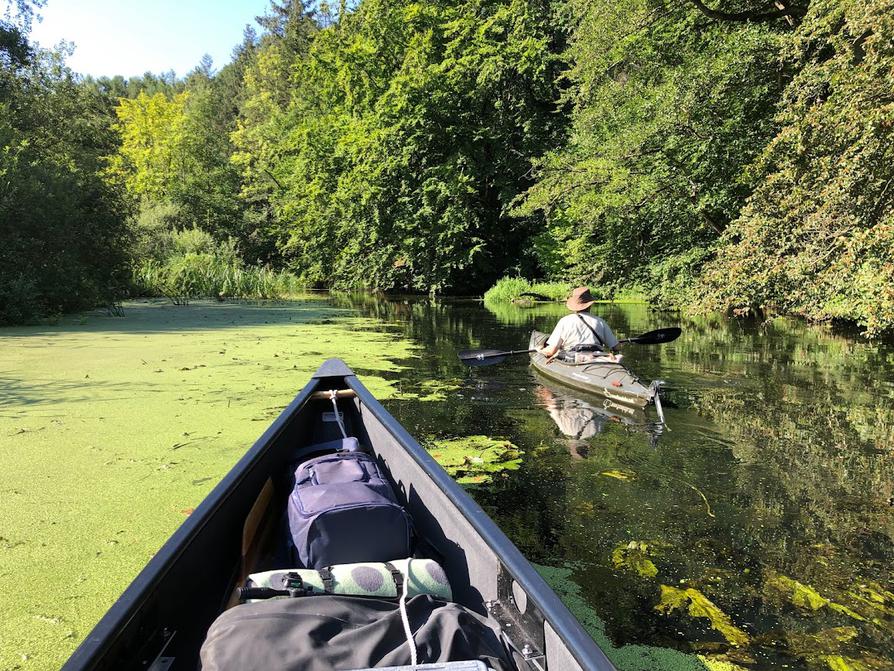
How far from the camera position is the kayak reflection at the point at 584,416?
449cm

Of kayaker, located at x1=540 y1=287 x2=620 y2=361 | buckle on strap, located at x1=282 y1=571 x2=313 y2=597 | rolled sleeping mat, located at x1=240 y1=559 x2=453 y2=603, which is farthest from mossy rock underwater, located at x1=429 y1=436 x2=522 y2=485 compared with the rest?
kayaker, located at x1=540 y1=287 x2=620 y2=361

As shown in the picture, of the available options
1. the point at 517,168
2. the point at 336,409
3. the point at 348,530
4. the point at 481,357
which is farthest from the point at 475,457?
the point at 517,168

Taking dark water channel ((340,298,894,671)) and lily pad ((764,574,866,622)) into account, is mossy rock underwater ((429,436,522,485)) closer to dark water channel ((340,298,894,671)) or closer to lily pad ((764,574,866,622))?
dark water channel ((340,298,894,671))

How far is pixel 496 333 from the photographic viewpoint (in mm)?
10250

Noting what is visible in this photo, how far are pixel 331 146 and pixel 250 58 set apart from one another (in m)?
25.5

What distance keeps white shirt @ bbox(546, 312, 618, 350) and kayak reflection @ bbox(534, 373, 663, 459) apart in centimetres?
51

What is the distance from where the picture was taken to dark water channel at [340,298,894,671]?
213cm

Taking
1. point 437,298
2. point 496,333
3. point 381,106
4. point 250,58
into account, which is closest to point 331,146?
point 381,106

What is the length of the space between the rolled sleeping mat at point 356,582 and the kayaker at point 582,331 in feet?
14.9

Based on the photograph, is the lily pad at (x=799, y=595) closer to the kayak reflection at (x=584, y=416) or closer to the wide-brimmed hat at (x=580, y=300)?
the kayak reflection at (x=584, y=416)

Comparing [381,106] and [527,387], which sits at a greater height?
[381,106]

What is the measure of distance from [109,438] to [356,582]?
9.85ft

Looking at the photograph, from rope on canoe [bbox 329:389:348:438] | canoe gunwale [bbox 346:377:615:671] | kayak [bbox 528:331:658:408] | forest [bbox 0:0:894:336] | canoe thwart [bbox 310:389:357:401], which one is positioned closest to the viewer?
canoe gunwale [bbox 346:377:615:671]

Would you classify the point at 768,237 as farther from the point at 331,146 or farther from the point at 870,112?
the point at 331,146
